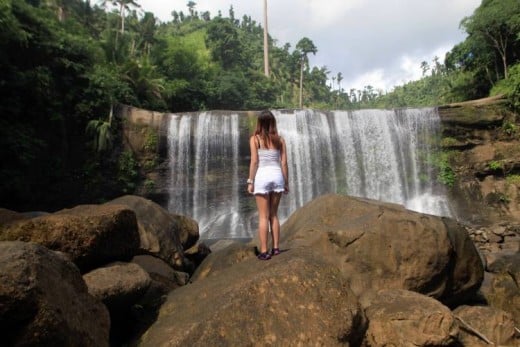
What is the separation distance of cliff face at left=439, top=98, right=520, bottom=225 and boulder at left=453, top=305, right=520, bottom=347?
14.4 meters

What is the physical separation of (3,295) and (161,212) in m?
5.41

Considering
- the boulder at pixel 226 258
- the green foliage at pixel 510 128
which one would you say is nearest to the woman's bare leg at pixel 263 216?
the boulder at pixel 226 258

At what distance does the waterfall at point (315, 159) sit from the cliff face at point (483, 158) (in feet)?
2.56

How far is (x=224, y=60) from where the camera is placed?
4869cm

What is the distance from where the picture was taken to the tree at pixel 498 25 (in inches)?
819

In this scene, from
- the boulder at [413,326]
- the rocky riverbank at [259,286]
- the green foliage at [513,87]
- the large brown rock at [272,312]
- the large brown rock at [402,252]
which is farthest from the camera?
the green foliage at [513,87]

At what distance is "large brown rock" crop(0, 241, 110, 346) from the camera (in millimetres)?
2615

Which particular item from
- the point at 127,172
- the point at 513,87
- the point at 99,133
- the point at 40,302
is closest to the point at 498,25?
the point at 513,87

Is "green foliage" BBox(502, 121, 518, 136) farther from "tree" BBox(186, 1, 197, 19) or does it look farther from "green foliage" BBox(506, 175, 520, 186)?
"tree" BBox(186, 1, 197, 19)

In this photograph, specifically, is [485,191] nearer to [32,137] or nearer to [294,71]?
[32,137]

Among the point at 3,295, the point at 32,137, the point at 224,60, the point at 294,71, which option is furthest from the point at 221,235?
the point at 294,71

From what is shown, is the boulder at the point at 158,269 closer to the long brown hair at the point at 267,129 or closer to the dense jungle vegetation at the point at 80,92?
the long brown hair at the point at 267,129

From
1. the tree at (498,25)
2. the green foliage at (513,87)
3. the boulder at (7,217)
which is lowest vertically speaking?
the boulder at (7,217)

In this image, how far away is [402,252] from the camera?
222 inches
